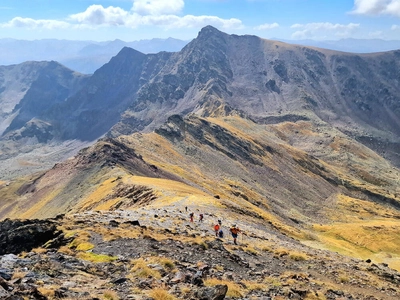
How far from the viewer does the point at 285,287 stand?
74.5 feet

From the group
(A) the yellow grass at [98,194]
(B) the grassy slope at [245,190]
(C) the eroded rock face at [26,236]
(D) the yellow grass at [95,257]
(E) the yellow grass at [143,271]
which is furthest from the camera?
(B) the grassy slope at [245,190]

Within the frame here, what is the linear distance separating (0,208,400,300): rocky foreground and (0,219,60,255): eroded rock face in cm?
7

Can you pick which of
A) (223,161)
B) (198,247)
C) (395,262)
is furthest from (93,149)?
(198,247)

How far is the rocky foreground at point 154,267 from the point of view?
1756 cm

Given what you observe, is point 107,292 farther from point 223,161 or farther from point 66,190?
point 223,161

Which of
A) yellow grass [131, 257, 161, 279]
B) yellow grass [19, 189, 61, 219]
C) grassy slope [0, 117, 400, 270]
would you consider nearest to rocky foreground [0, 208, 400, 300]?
yellow grass [131, 257, 161, 279]

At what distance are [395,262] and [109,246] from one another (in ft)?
205

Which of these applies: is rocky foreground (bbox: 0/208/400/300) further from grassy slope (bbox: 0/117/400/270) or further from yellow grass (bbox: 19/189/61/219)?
yellow grass (bbox: 19/189/61/219)

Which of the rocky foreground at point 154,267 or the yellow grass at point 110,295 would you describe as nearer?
the yellow grass at point 110,295

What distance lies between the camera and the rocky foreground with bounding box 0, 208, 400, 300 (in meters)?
17.6

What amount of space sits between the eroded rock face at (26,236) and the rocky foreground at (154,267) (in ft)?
0.24

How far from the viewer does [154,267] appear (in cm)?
2167

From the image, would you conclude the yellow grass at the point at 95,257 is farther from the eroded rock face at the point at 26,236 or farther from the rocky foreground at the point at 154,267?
the eroded rock face at the point at 26,236

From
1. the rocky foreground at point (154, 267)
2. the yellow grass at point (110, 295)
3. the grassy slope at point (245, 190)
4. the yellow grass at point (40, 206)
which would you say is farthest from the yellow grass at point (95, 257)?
the yellow grass at point (40, 206)
